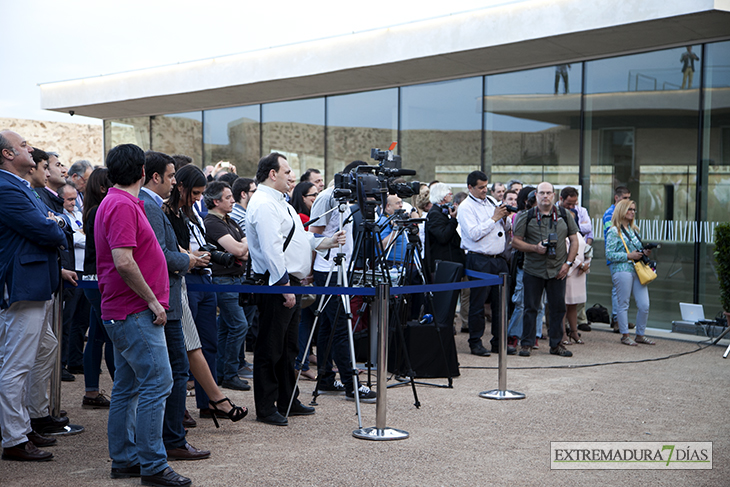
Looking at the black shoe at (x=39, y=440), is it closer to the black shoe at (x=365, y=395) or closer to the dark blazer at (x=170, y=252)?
the dark blazer at (x=170, y=252)

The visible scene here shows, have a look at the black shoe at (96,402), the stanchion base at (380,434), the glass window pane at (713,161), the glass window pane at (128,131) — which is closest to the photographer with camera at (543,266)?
the glass window pane at (713,161)

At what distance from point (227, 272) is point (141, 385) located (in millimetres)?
2454

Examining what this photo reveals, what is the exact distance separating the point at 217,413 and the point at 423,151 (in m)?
9.08

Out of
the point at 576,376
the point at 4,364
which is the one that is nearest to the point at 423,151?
the point at 576,376

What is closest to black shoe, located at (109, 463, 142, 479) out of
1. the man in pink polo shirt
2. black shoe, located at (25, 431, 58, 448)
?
the man in pink polo shirt

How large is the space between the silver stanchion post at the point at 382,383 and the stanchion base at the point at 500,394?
1.40m

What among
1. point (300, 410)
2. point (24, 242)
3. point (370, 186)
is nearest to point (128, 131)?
point (370, 186)

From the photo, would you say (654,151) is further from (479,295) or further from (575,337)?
(479,295)

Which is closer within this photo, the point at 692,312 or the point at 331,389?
the point at 331,389

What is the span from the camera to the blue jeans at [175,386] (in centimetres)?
421

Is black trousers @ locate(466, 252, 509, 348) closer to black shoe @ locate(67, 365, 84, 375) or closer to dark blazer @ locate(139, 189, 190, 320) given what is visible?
black shoe @ locate(67, 365, 84, 375)

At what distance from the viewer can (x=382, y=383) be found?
4.77 metres

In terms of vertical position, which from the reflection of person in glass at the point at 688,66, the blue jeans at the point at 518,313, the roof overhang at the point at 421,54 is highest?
the roof overhang at the point at 421,54

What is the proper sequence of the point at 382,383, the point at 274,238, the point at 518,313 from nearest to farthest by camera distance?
1. the point at 382,383
2. the point at 274,238
3. the point at 518,313
